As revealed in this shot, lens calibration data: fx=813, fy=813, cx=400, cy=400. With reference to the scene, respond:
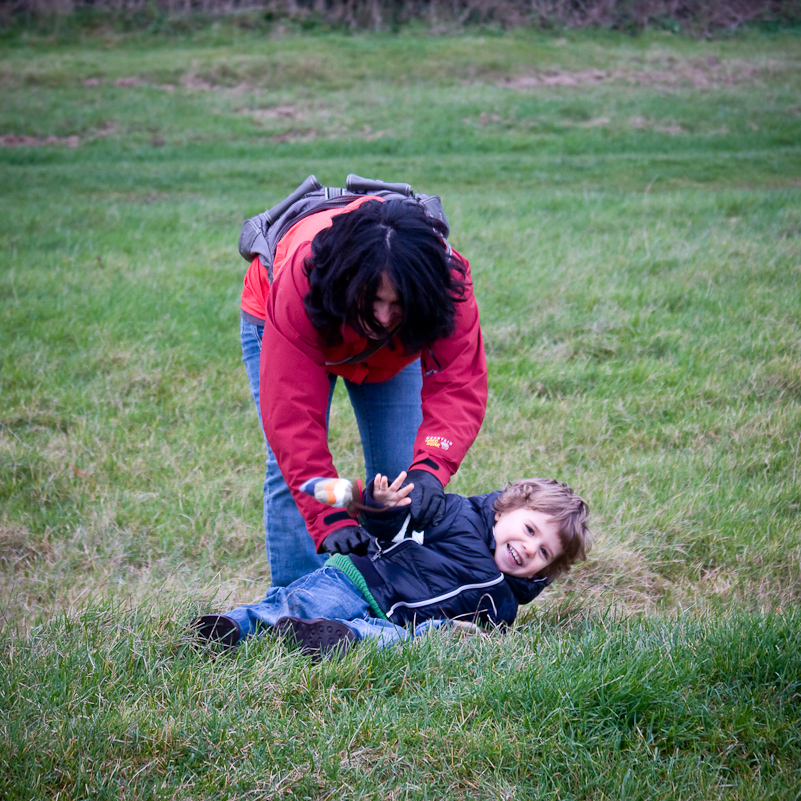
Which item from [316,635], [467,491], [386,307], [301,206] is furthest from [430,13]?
[316,635]

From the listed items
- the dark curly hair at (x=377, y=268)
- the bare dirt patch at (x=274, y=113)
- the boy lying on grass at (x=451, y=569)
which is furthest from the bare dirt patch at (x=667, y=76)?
the dark curly hair at (x=377, y=268)

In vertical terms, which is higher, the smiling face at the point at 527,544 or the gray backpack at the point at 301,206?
the gray backpack at the point at 301,206

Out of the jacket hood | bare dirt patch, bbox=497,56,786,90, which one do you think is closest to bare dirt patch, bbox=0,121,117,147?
bare dirt patch, bbox=497,56,786,90

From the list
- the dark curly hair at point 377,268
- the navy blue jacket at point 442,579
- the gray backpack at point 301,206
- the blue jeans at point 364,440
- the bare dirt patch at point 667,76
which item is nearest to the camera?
the dark curly hair at point 377,268

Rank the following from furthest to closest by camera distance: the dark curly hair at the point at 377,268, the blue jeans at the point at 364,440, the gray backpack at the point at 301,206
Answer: the blue jeans at the point at 364,440, the gray backpack at the point at 301,206, the dark curly hair at the point at 377,268

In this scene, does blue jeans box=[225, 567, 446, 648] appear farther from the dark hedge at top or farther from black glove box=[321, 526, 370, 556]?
the dark hedge at top

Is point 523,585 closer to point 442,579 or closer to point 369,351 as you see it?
point 442,579

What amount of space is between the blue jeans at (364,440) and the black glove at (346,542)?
54cm

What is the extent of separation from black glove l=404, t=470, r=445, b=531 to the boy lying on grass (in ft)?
0.63

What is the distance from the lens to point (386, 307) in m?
2.46

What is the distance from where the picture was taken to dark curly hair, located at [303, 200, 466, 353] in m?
2.38

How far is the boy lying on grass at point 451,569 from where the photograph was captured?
3078 mm

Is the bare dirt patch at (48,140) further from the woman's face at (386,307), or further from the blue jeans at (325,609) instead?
the woman's face at (386,307)

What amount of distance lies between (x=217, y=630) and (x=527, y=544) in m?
1.24
